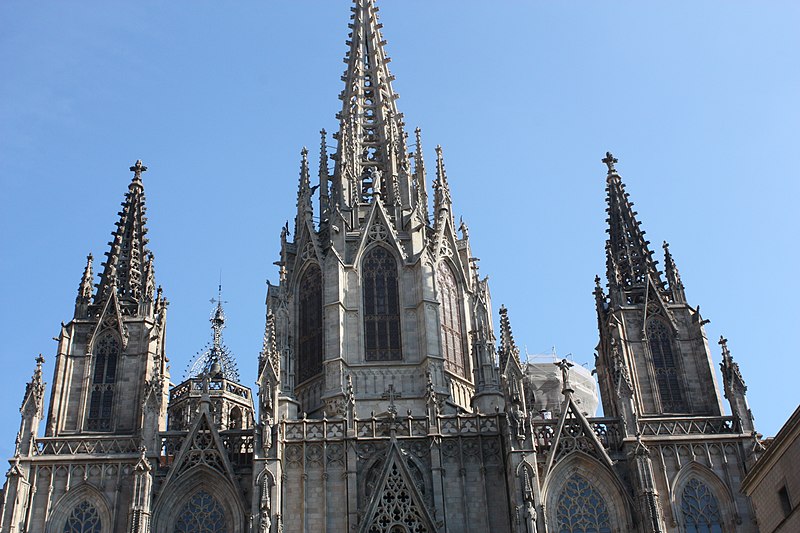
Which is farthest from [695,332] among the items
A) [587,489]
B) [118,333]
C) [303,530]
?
[118,333]

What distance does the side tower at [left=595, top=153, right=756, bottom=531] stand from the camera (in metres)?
38.6

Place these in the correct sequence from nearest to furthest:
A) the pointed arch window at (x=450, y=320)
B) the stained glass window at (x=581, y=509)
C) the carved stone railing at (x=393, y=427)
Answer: the stained glass window at (x=581, y=509) < the carved stone railing at (x=393, y=427) < the pointed arch window at (x=450, y=320)

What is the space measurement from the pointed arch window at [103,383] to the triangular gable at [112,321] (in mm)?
325

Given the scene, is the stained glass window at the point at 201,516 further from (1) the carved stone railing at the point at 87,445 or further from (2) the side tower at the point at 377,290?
(2) the side tower at the point at 377,290

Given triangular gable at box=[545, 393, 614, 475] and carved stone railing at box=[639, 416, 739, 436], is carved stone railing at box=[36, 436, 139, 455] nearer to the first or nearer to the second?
triangular gable at box=[545, 393, 614, 475]

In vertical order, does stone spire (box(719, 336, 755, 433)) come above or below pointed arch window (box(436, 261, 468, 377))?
below

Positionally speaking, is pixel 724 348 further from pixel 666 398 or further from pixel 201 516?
pixel 201 516

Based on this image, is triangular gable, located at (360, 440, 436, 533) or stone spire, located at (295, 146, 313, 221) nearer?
triangular gable, located at (360, 440, 436, 533)

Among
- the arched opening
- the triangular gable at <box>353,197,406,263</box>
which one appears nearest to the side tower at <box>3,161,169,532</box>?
the triangular gable at <box>353,197,406,263</box>

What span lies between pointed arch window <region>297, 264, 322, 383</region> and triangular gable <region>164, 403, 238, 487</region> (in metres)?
6.13

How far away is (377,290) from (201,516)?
1268 cm

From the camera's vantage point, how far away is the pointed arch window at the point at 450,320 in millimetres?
45225

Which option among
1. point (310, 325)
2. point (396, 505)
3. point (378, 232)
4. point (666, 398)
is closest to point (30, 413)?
point (310, 325)

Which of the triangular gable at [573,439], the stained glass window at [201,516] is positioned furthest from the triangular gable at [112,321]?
the triangular gable at [573,439]
